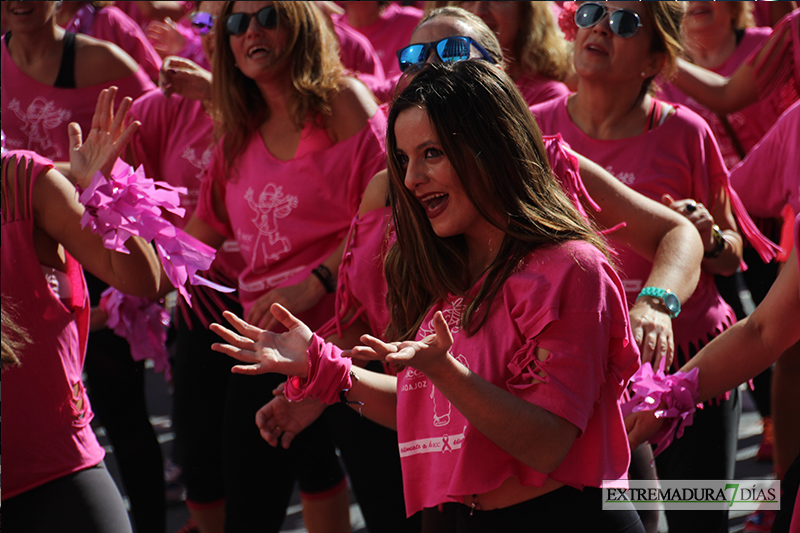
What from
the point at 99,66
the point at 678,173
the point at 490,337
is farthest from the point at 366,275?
the point at 99,66

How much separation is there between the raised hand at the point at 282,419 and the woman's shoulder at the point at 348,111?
3.33ft

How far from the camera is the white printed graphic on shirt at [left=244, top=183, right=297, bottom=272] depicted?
2748 mm

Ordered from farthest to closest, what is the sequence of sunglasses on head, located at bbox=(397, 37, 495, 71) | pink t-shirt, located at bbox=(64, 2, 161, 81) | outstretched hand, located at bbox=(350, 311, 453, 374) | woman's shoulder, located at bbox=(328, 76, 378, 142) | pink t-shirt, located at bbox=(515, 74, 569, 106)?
pink t-shirt, located at bbox=(64, 2, 161, 81)
pink t-shirt, located at bbox=(515, 74, 569, 106)
woman's shoulder, located at bbox=(328, 76, 378, 142)
sunglasses on head, located at bbox=(397, 37, 495, 71)
outstretched hand, located at bbox=(350, 311, 453, 374)

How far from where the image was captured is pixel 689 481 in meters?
2.40

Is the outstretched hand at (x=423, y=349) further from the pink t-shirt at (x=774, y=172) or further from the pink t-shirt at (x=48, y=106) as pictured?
the pink t-shirt at (x=48, y=106)

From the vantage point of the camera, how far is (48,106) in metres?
3.71

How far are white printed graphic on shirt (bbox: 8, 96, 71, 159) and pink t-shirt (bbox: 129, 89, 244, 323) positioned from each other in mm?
427

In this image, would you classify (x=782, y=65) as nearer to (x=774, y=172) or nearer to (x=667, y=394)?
(x=774, y=172)

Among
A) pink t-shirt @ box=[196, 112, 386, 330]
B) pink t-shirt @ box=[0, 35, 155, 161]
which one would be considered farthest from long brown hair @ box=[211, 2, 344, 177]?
pink t-shirt @ box=[0, 35, 155, 161]

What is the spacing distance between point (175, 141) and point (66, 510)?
1.82m

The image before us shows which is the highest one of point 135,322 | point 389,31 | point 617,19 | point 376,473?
point 617,19

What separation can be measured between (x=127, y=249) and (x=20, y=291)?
0.93 ft

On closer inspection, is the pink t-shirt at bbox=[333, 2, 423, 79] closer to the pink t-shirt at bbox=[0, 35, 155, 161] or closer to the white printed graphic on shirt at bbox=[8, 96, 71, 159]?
the pink t-shirt at bbox=[0, 35, 155, 161]

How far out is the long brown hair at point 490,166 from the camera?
1655 millimetres
